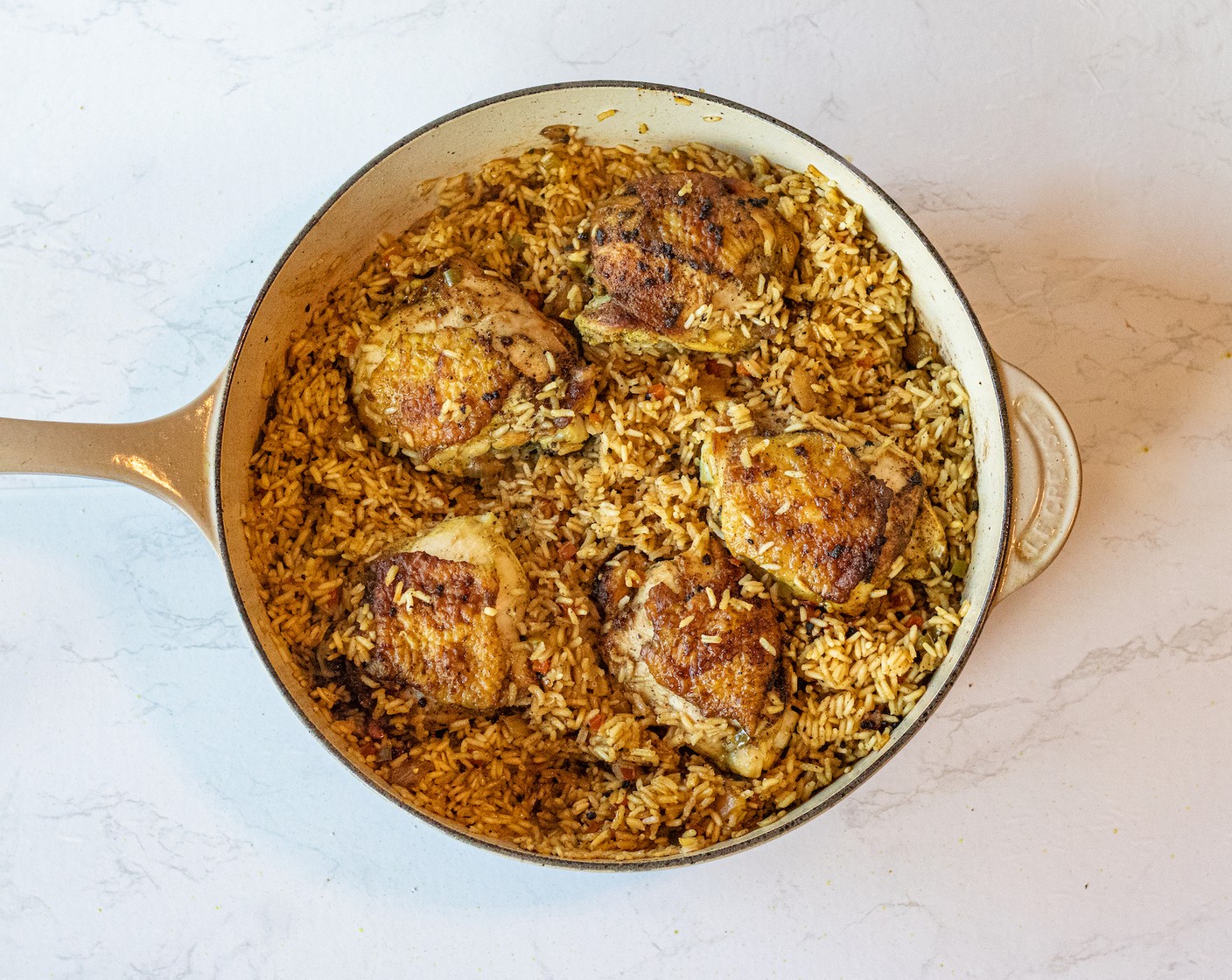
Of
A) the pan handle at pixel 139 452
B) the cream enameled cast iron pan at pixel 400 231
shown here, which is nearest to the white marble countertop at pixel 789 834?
the cream enameled cast iron pan at pixel 400 231

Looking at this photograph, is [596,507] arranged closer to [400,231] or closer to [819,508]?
[819,508]

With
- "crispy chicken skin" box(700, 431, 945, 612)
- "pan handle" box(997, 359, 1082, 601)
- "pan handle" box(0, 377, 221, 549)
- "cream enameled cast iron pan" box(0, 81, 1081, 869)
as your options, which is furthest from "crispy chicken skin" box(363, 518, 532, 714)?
"pan handle" box(997, 359, 1082, 601)

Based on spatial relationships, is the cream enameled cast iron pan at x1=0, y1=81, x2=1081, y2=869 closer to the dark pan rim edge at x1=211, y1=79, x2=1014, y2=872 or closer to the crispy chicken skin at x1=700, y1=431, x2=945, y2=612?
the dark pan rim edge at x1=211, y1=79, x2=1014, y2=872

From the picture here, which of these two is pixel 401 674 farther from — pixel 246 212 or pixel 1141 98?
pixel 1141 98

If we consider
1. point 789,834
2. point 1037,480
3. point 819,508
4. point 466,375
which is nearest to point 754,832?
point 789,834

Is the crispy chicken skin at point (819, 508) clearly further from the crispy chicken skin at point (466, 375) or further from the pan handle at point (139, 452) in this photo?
the pan handle at point (139, 452)

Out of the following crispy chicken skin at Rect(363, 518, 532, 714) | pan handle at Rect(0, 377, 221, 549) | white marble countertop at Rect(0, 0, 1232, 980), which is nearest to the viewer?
pan handle at Rect(0, 377, 221, 549)

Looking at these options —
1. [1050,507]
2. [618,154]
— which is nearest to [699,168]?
[618,154]
